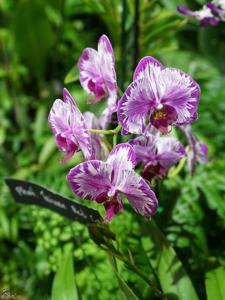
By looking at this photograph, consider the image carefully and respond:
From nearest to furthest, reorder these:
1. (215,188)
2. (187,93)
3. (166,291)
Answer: (187,93), (166,291), (215,188)

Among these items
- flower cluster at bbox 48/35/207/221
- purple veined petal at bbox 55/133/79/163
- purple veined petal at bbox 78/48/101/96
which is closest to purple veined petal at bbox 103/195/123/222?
flower cluster at bbox 48/35/207/221

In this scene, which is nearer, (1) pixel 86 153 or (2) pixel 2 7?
(1) pixel 86 153

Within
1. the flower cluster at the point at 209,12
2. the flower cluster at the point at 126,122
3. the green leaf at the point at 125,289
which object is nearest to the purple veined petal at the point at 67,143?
the flower cluster at the point at 126,122

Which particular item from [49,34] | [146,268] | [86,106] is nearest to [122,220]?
[146,268]

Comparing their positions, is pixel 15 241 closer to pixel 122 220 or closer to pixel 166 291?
pixel 122 220

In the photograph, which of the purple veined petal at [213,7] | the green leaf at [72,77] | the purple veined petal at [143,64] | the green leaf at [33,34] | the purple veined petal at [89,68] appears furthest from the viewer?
the green leaf at [33,34]

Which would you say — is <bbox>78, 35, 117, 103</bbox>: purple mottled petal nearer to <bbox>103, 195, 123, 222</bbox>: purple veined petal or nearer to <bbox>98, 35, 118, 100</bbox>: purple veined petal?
<bbox>98, 35, 118, 100</bbox>: purple veined petal

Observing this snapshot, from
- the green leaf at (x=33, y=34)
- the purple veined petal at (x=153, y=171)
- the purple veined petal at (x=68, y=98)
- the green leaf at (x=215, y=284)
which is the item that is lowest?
the green leaf at (x=215, y=284)

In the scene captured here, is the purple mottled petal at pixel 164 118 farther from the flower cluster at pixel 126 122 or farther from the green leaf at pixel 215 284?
the green leaf at pixel 215 284
